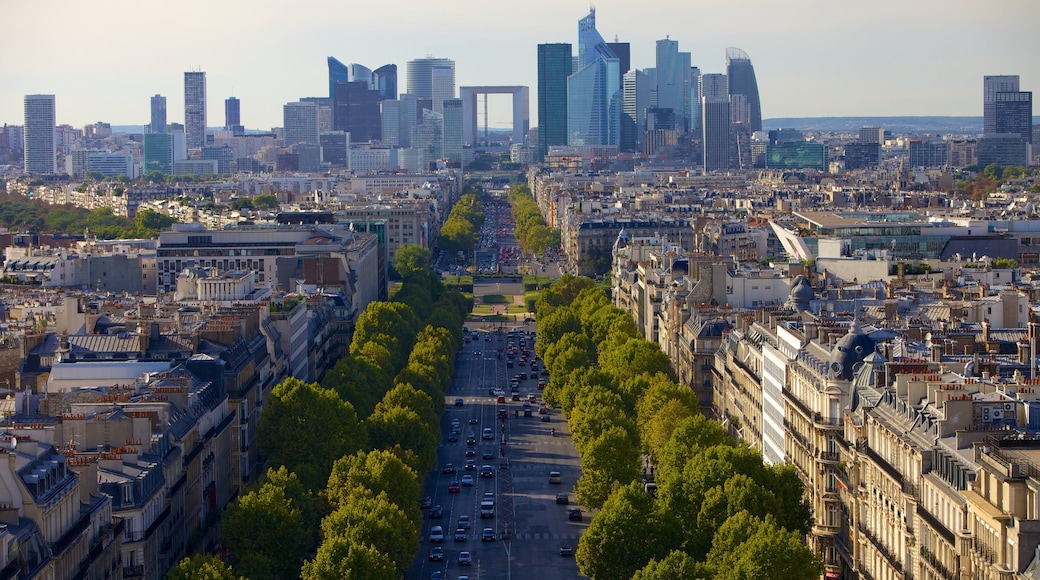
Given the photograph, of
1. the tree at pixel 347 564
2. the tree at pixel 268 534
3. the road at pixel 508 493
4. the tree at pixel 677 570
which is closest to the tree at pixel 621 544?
the tree at pixel 677 570

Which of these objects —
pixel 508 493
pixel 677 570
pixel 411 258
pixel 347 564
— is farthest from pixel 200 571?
pixel 411 258

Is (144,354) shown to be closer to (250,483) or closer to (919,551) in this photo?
(250,483)

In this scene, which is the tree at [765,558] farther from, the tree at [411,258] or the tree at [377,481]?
the tree at [411,258]

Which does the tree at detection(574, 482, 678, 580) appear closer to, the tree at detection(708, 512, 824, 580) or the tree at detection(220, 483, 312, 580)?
the tree at detection(708, 512, 824, 580)

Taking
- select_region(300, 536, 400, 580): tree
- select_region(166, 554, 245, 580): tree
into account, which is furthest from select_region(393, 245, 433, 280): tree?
select_region(166, 554, 245, 580): tree

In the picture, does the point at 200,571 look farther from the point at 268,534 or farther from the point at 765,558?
the point at 765,558

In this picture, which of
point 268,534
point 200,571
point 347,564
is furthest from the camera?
point 268,534
